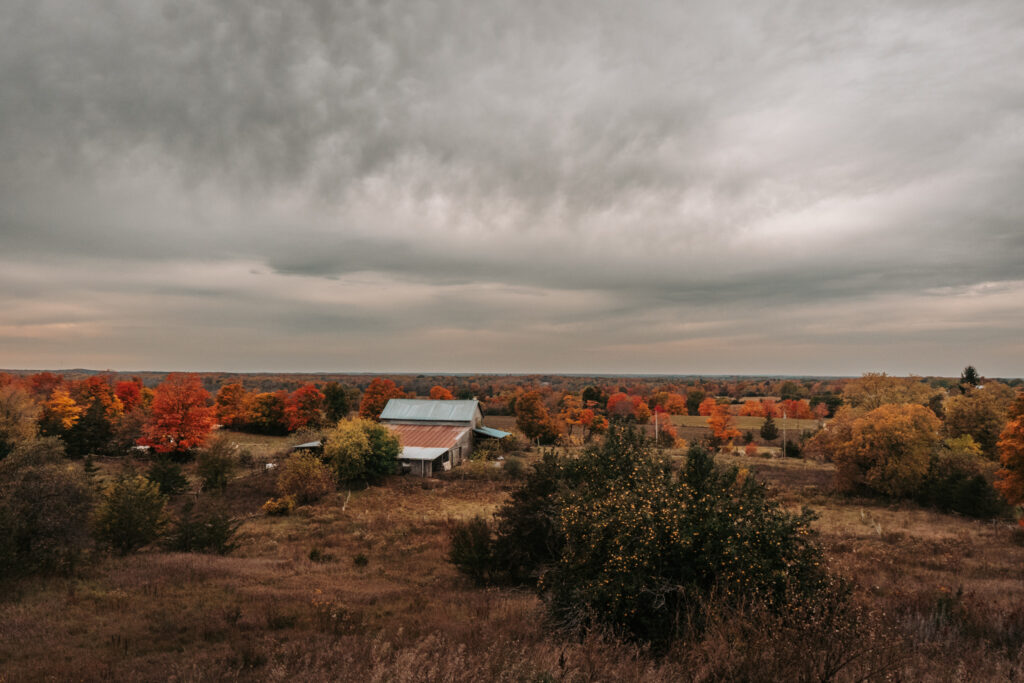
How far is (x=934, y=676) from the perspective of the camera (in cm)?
607

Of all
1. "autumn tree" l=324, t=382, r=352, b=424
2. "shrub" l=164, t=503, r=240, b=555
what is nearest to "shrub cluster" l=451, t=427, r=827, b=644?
"shrub" l=164, t=503, r=240, b=555

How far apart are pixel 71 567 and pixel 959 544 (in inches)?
1471

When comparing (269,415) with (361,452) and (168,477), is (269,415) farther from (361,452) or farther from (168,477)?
(168,477)

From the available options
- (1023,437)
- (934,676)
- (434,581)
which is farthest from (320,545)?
(1023,437)

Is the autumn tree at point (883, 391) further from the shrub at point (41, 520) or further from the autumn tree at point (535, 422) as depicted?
the shrub at point (41, 520)

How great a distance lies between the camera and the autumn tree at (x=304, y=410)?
66.7 m

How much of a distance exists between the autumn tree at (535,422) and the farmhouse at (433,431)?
Answer: 6.39 m

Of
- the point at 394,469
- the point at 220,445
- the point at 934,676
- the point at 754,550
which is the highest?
the point at 754,550

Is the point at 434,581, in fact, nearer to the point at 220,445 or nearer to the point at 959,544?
the point at 959,544

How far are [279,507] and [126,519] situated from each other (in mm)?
15874

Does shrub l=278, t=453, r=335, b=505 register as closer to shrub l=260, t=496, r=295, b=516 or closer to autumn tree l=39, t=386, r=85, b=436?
shrub l=260, t=496, r=295, b=516

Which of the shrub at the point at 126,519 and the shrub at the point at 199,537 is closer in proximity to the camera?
the shrub at the point at 126,519

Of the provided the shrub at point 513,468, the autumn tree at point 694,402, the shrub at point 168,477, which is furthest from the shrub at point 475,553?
the autumn tree at point 694,402

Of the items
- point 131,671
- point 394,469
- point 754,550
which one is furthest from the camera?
point 394,469
